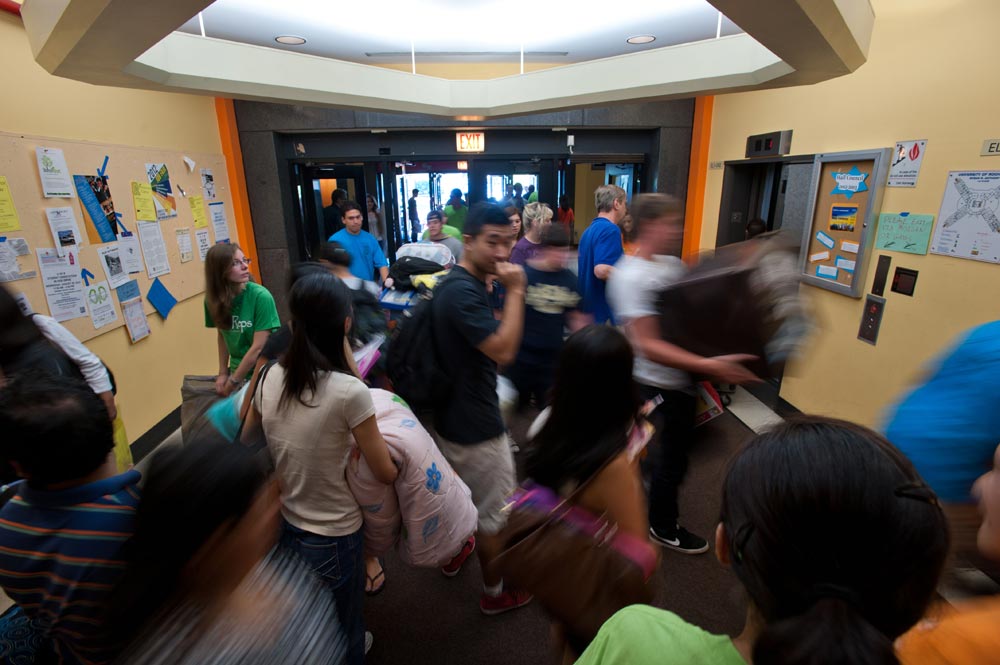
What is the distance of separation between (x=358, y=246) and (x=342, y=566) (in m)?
2.98

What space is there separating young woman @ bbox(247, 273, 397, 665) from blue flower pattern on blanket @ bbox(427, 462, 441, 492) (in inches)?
Answer: 6.8

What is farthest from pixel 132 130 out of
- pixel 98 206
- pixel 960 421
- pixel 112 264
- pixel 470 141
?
pixel 960 421

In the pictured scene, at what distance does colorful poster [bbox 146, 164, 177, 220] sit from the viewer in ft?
12.3

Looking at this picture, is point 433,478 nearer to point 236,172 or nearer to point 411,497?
point 411,497

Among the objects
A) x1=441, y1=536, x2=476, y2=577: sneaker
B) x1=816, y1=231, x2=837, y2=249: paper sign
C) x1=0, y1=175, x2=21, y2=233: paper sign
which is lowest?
x1=441, y1=536, x2=476, y2=577: sneaker

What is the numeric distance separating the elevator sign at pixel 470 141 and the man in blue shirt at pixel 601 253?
2.70 m

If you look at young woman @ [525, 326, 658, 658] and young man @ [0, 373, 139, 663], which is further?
young woman @ [525, 326, 658, 658]

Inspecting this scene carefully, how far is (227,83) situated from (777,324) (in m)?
2.42

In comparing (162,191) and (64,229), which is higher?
(162,191)

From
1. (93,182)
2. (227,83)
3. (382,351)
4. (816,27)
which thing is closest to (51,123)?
(93,182)

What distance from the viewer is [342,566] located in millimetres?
1498

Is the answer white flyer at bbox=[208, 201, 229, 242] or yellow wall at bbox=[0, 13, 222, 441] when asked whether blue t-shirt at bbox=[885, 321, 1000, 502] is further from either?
white flyer at bbox=[208, 201, 229, 242]

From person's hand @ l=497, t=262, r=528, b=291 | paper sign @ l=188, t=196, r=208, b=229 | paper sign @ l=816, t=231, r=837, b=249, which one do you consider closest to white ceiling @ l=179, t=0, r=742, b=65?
paper sign @ l=188, t=196, r=208, b=229

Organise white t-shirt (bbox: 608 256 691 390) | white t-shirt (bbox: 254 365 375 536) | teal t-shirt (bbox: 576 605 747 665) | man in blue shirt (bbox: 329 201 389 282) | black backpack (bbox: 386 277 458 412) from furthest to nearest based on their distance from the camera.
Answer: man in blue shirt (bbox: 329 201 389 282) < white t-shirt (bbox: 608 256 691 390) < black backpack (bbox: 386 277 458 412) < white t-shirt (bbox: 254 365 375 536) < teal t-shirt (bbox: 576 605 747 665)
